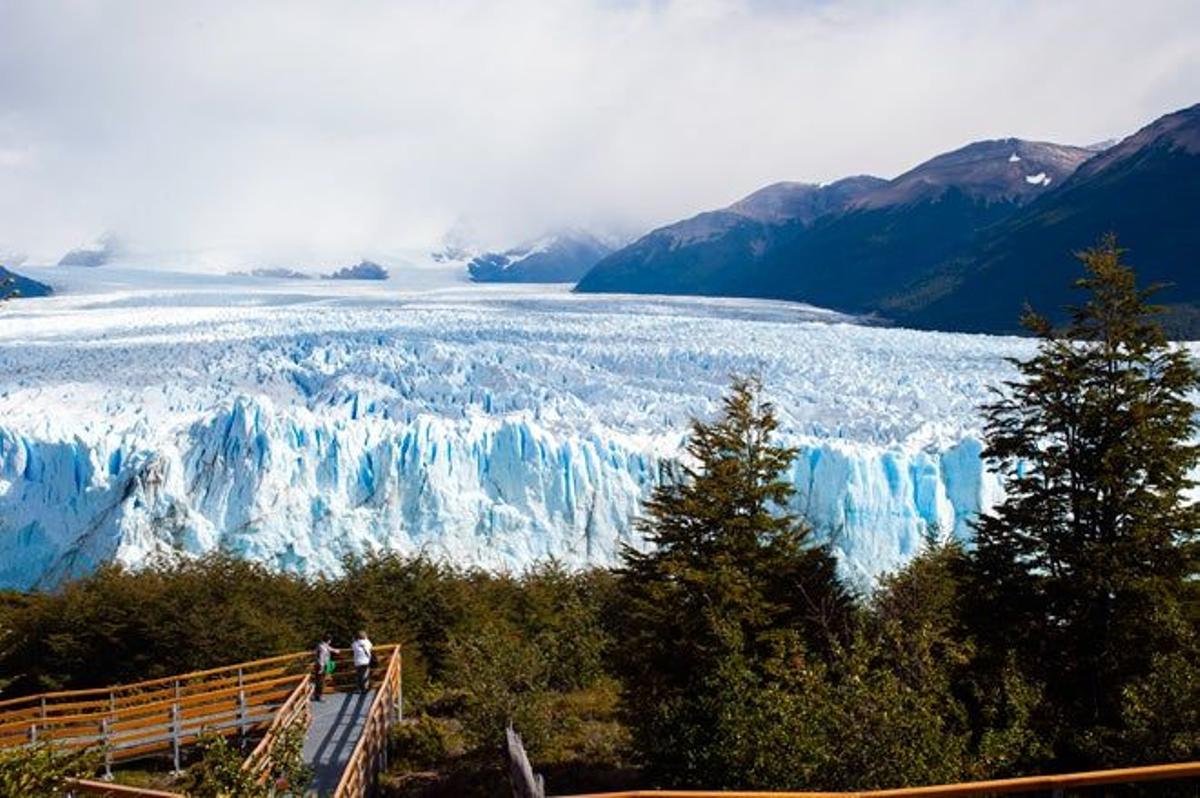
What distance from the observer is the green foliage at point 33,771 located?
410 cm

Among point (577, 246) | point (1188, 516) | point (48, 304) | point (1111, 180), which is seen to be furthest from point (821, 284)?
point (1188, 516)

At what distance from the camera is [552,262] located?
13012 centimetres

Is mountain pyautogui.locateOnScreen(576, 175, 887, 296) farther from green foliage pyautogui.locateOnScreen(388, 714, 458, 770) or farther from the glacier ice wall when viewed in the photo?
green foliage pyautogui.locateOnScreen(388, 714, 458, 770)

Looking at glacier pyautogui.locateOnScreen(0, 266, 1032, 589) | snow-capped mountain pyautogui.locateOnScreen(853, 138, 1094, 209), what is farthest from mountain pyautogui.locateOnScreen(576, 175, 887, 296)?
glacier pyautogui.locateOnScreen(0, 266, 1032, 589)

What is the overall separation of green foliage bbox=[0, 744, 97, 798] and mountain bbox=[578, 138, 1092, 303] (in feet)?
284

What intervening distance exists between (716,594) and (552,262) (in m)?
122

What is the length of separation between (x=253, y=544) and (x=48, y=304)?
113ft

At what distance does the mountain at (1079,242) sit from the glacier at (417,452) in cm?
4284

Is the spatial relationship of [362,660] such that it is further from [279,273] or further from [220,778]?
[279,273]

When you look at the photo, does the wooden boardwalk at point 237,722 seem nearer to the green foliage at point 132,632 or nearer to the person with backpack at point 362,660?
the person with backpack at point 362,660

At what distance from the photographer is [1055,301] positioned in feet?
219

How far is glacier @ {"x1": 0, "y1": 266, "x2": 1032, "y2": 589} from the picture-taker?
2144 centimetres

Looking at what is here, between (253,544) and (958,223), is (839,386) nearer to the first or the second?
(253,544)

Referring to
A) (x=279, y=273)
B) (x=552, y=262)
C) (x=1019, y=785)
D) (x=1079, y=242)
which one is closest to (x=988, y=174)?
(x=1079, y=242)
